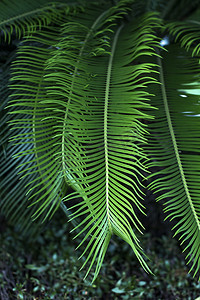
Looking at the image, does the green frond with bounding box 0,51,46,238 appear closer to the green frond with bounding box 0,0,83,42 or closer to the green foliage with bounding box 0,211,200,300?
the green frond with bounding box 0,0,83,42

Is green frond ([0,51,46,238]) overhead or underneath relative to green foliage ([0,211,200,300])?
overhead

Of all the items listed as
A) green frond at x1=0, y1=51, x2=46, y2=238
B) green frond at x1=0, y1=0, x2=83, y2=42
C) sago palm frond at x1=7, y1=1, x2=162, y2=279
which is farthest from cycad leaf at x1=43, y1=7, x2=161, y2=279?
green frond at x1=0, y1=51, x2=46, y2=238

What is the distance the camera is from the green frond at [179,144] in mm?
1075

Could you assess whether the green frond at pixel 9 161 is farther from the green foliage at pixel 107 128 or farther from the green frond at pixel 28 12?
the green frond at pixel 28 12

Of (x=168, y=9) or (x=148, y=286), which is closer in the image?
(x=148, y=286)

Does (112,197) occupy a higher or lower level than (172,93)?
lower

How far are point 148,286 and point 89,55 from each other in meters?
1.06

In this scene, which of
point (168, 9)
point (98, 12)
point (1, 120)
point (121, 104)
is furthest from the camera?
point (168, 9)

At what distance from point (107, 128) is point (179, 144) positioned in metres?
0.29

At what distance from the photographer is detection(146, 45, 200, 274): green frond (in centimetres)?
108

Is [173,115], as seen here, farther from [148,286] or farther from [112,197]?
[148,286]

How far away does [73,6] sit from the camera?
1.62m

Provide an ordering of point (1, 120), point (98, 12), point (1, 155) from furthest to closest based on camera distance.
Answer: point (98, 12), point (1, 155), point (1, 120)

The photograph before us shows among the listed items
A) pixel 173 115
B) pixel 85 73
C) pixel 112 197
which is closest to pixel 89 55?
pixel 85 73
